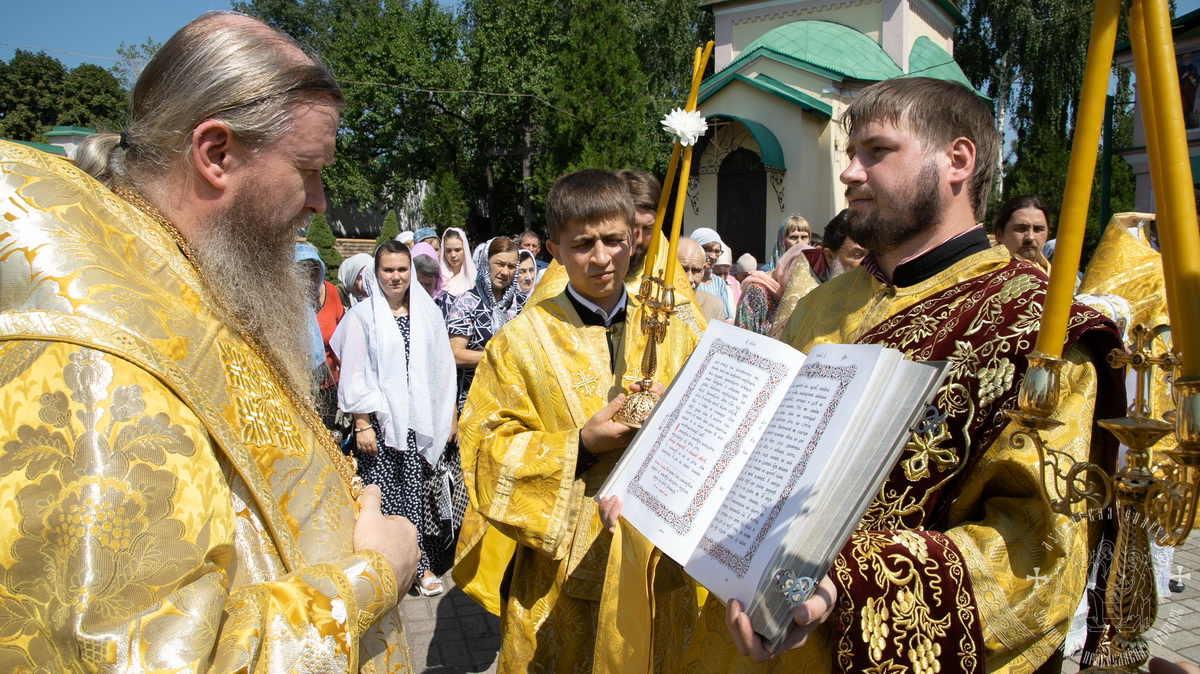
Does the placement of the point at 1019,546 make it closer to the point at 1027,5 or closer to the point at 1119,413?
the point at 1119,413

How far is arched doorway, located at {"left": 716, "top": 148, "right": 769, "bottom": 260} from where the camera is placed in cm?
1898

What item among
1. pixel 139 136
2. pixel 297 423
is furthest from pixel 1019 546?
pixel 139 136

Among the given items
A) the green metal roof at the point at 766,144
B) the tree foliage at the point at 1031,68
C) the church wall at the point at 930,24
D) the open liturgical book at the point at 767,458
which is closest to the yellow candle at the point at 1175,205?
the open liturgical book at the point at 767,458

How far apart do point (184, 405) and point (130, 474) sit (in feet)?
0.43

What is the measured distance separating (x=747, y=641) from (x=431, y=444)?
4114 millimetres

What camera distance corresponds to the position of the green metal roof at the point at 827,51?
18.1m

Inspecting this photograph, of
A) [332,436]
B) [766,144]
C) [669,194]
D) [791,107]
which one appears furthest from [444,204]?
[332,436]

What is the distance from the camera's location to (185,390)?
1114 millimetres

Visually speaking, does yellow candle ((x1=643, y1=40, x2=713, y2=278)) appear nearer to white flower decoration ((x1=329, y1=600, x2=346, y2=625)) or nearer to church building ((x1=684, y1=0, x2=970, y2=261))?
white flower decoration ((x1=329, y1=600, x2=346, y2=625))

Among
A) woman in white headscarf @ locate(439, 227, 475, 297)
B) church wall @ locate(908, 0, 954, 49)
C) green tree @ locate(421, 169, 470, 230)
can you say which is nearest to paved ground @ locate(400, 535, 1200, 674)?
woman in white headscarf @ locate(439, 227, 475, 297)

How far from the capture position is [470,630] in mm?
4398

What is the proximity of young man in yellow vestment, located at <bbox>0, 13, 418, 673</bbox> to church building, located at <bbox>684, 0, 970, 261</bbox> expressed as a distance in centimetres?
1719

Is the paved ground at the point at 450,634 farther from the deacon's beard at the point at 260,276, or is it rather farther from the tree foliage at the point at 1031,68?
the tree foliage at the point at 1031,68

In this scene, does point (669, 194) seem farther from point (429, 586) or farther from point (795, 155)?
point (795, 155)
